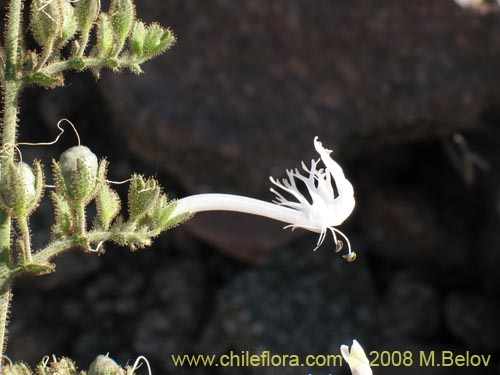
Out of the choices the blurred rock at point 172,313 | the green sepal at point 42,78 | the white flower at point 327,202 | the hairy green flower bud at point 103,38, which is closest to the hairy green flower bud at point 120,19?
the hairy green flower bud at point 103,38

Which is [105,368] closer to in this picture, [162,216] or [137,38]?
[162,216]

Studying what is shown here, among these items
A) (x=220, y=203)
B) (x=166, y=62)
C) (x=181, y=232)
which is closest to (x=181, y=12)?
(x=166, y=62)

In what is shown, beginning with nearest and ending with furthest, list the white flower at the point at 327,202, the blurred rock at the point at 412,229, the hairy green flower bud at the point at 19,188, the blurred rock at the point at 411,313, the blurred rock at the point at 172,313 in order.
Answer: the hairy green flower bud at the point at 19,188 → the white flower at the point at 327,202 → the blurred rock at the point at 172,313 → the blurred rock at the point at 411,313 → the blurred rock at the point at 412,229

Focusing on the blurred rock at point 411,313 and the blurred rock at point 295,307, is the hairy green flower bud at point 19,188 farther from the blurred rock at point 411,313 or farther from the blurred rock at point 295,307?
the blurred rock at point 411,313

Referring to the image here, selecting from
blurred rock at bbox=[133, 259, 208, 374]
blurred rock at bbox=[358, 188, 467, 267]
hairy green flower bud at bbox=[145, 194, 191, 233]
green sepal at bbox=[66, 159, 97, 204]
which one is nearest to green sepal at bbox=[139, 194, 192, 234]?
hairy green flower bud at bbox=[145, 194, 191, 233]

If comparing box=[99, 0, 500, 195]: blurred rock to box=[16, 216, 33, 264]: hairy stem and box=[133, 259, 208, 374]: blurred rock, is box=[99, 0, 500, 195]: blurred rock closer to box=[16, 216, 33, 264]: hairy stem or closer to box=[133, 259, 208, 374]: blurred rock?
box=[133, 259, 208, 374]: blurred rock

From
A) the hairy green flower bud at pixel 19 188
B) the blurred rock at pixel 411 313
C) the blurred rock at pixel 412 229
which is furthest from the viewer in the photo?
the blurred rock at pixel 412 229
